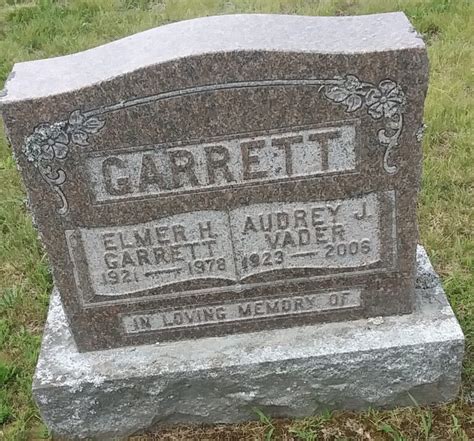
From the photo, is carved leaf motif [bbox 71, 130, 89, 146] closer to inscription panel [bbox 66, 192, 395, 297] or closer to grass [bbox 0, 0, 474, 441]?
inscription panel [bbox 66, 192, 395, 297]

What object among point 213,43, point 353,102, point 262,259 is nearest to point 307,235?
point 262,259

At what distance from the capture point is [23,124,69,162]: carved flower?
235 cm

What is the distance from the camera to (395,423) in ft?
9.04

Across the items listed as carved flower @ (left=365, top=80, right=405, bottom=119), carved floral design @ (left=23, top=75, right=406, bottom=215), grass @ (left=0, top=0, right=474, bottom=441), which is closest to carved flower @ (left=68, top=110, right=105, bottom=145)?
carved floral design @ (left=23, top=75, right=406, bottom=215)

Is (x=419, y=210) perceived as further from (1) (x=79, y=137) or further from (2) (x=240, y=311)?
(1) (x=79, y=137)

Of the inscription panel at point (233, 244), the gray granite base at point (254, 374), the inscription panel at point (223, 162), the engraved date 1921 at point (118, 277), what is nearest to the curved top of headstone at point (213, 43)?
the inscription panel at point (223, 162)

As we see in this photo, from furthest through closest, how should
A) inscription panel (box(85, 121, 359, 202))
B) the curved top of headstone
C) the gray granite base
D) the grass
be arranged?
1. the grass
2. the gray granite base
3. inscription panel (box(85, 121, 359, 202))
4. the curved top of headstone

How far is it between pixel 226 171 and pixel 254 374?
2.42 feet

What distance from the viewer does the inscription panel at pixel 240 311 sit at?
273 cm

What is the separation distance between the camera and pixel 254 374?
106 inches

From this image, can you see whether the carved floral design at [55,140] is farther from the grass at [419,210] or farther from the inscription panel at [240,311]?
the grass at [419,210]

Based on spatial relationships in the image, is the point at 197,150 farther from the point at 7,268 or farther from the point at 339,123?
the point at 7,268

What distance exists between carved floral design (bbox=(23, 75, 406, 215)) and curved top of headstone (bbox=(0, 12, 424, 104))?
0.31 feet

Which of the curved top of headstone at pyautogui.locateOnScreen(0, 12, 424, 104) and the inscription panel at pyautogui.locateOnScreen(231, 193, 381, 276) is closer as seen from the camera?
the curved top of headstone at pyautogui.locateOnScreen(0, 12, 424, 104)
